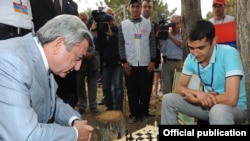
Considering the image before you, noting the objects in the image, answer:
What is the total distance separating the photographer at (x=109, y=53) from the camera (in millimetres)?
4863

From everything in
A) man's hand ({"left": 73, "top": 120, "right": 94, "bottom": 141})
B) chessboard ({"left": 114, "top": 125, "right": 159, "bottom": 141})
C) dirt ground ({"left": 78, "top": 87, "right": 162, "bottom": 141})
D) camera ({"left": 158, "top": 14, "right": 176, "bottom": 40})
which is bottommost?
dirt ground ({"left": 78, "top": 87, "right": 162, "bottom": 141})

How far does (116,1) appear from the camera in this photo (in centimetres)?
2886

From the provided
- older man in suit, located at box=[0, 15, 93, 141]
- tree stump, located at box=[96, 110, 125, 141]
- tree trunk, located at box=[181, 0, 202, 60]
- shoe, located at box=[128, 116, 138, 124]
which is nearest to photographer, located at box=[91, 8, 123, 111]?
shoe, located at box=[128, 116, 138, 124]

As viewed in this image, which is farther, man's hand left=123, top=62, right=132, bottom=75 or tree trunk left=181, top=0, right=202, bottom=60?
man's hand left=123, top=62, right=132, bottom=75

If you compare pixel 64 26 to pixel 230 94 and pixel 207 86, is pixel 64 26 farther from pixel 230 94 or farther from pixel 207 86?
pixel 207 86

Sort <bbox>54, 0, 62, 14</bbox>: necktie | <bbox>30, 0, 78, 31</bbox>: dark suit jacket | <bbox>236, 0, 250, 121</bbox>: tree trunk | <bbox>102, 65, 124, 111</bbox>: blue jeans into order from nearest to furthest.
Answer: <bbox>30, 0, 78, 31</bbox>: dark suit jacket, <bbox>54, 0, 62, 14</bbox>: necktie, <bbox>236, 0, 250, 121</bbox>: tree trunk, <bbox>102, 65, 124, 111</bbox>: blue jeans

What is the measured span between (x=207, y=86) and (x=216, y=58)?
341 millimetres

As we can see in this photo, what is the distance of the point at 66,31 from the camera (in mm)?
1663

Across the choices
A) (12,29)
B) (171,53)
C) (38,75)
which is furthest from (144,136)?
(171,53)

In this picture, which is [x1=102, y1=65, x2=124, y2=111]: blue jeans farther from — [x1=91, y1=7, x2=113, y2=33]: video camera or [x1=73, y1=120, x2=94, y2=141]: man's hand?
[x1=73, y1=120, x2=94, y2=141]: man's hand

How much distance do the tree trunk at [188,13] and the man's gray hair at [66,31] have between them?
3088mm

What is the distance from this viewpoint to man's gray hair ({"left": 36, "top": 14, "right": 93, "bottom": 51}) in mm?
1664

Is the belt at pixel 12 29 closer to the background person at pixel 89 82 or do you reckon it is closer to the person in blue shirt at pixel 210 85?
the person in blue shirt at pixel 210 85

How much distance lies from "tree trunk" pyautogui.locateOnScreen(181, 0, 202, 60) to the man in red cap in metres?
0.28
